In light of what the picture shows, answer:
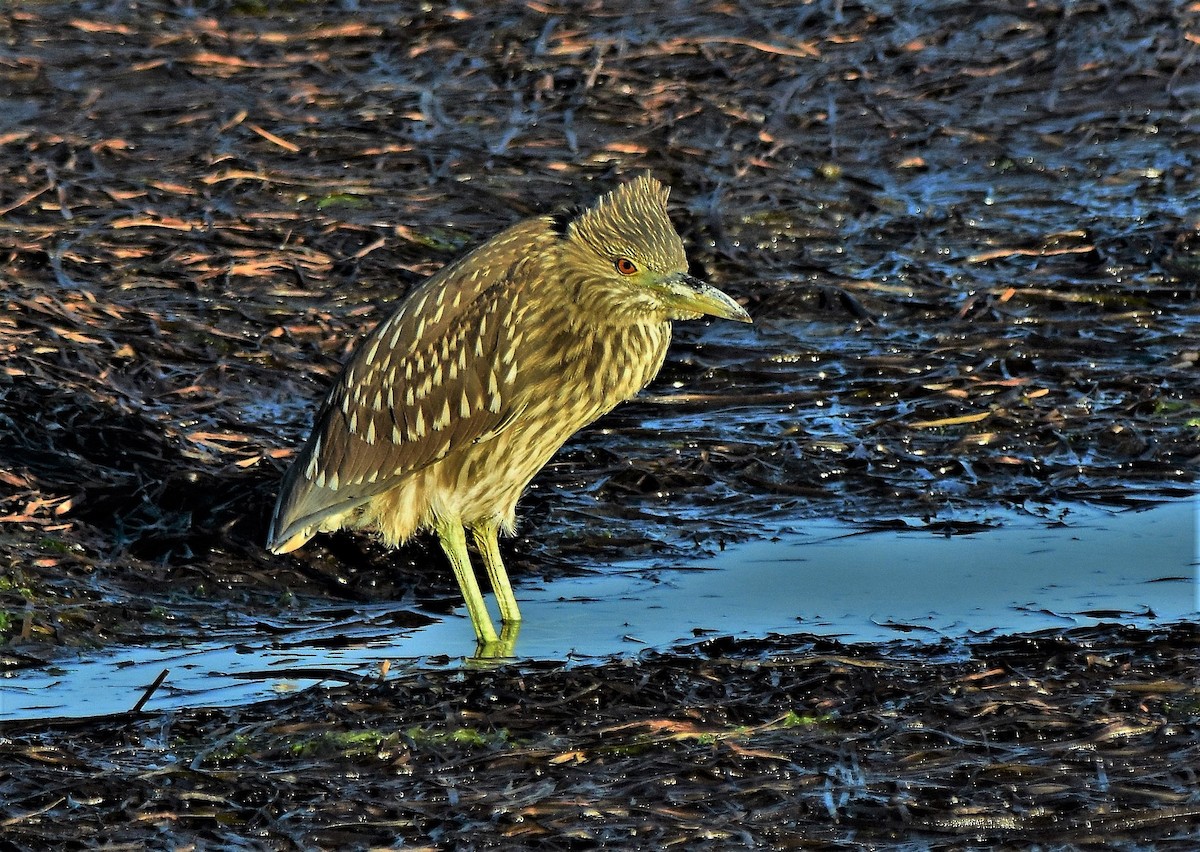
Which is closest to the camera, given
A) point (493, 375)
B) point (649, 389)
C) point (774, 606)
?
point (493, 375)

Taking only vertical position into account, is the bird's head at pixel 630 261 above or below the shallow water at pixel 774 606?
above

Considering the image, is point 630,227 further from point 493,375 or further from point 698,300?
point 493,375

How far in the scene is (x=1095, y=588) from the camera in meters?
6.84

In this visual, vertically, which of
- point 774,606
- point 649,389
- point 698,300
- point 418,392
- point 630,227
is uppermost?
point 630,227

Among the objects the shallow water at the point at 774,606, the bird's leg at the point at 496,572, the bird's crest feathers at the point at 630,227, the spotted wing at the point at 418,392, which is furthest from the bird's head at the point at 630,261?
the shallow water at the point at 774,606

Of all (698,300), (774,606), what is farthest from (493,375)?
(774,606)

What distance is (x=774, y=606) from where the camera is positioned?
6.80 metres

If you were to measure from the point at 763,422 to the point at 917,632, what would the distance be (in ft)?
7.50

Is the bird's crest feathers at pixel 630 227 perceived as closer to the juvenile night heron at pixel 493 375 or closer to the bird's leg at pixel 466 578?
the juvenile night heron at pixel 493 375

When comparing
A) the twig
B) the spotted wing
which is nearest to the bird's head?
the spotted wing

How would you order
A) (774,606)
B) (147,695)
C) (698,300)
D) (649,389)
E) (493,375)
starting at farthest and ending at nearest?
(649,389) < (774,606) < (493,375) < (698,300) < (147,695)

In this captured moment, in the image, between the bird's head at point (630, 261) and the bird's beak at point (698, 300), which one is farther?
the bird's head at point (630, 261)

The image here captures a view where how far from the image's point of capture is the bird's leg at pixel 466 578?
666 centimetres

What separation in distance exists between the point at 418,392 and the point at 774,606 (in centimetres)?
141
